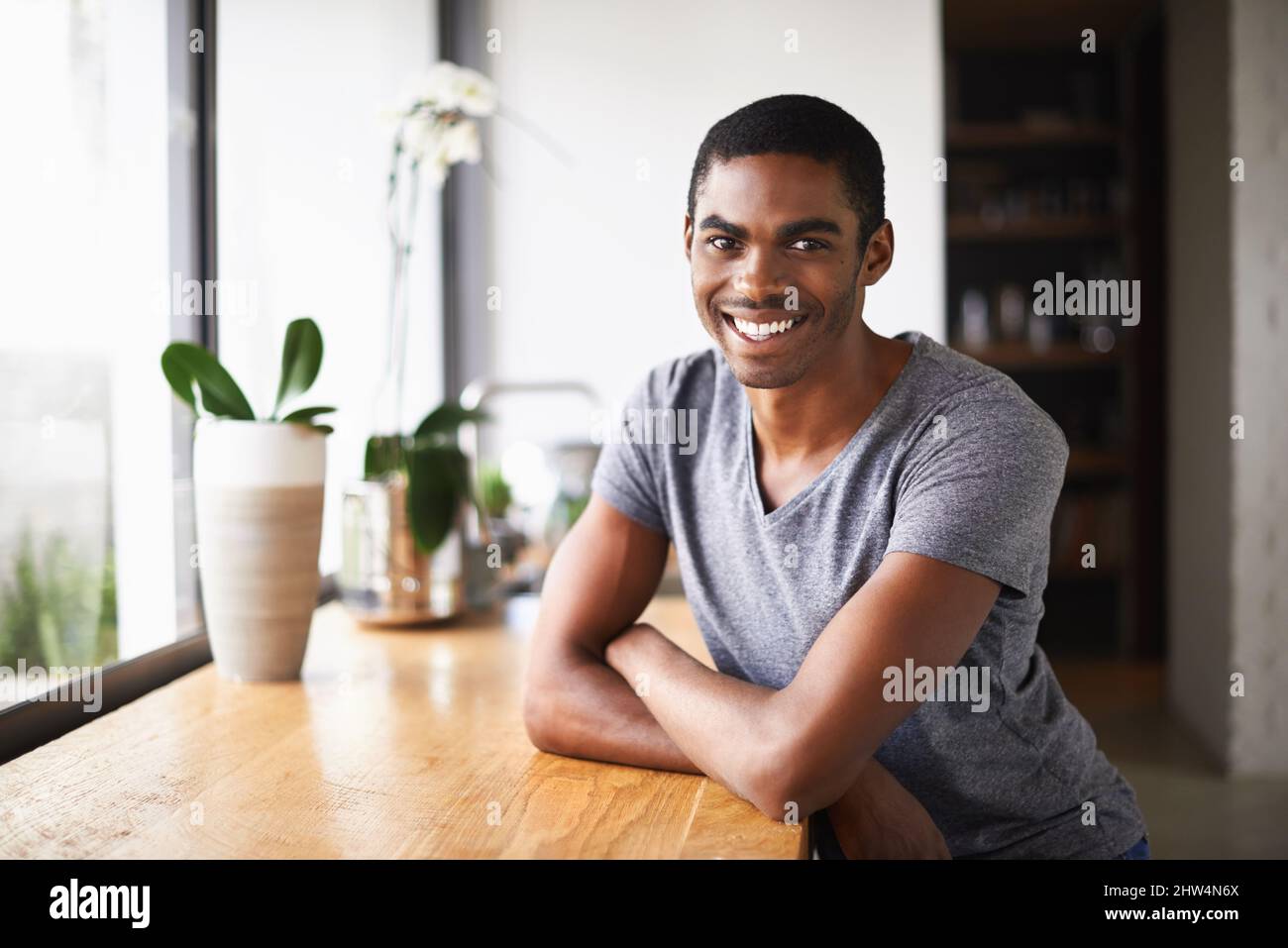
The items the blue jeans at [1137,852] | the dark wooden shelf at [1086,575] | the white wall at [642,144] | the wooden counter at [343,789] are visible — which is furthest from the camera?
the dark wooden shelf at [1086,575]

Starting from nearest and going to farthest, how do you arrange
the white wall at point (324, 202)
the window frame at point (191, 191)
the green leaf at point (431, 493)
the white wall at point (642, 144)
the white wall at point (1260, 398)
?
the window frame at point (191, 191) < the green leaf at point (431, 493) < the white wall at point (324, 202) < the white wall at point (642, 144) < the white wall at point (1260, 398)

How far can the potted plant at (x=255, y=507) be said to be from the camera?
136cm

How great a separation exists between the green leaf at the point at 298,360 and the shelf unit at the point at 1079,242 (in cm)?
352

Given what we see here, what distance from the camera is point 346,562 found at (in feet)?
5.83

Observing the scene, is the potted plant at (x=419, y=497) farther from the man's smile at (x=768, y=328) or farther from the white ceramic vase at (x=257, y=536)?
the man's smile at (x=768, y=328)

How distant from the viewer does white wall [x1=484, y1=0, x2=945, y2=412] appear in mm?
3010

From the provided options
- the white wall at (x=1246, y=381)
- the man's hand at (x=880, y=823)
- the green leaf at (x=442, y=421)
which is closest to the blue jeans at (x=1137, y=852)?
the man's hand at (x=880, y=823)

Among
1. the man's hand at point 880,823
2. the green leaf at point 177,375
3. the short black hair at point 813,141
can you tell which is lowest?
the man's hand at point 880,823

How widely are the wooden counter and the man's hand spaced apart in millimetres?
105

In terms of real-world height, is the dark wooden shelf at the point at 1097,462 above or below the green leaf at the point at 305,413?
below

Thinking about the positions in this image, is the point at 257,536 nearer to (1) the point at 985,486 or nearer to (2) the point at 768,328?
(2) the point at 768,328

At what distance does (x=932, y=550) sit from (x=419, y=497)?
99 cm

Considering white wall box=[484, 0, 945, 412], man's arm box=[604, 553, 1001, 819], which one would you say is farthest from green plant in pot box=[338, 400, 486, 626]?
white wall box=[484, 0, 945, 412]

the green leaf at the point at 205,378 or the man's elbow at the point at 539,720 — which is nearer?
the man's elbow at the point at 539,720
